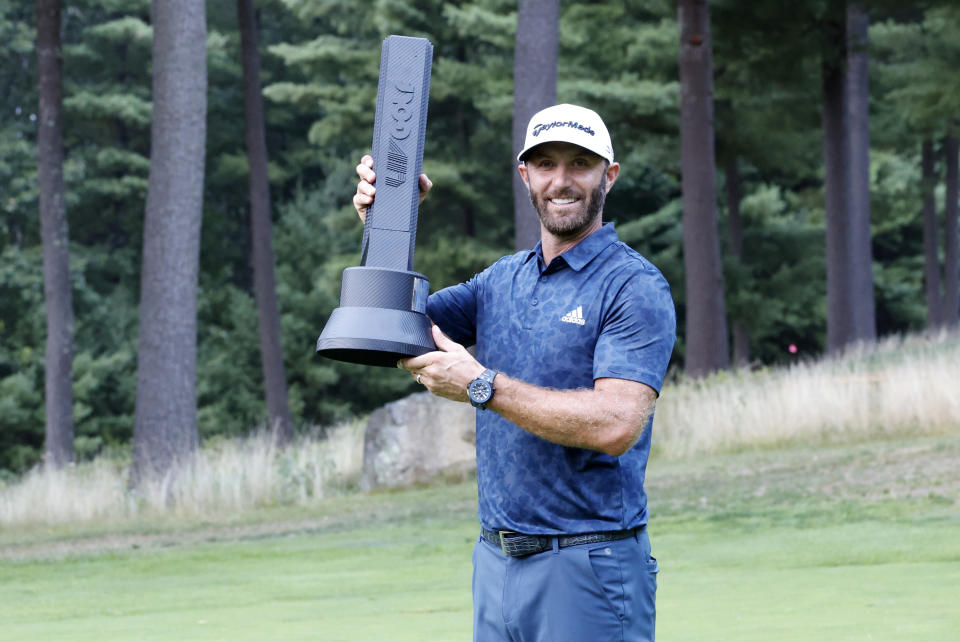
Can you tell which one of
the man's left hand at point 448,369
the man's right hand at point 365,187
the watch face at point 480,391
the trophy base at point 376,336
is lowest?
the watch face at point 480,391

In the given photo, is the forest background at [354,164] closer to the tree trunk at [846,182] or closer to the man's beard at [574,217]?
the tree trunk at [846,182]

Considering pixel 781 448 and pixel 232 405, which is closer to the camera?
pixel 781 448

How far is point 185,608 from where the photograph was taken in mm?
8516

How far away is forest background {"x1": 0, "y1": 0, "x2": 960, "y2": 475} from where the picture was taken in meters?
28.8

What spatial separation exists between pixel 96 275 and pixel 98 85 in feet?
17.2

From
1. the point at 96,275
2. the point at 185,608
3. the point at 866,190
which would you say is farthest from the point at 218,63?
the point at 185,608

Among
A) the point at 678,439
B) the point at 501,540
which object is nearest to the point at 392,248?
the point at 501,540

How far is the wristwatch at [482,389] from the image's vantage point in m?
3.52

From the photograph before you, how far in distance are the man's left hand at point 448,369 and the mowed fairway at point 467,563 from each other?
3.05m

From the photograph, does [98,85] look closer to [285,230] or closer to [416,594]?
[285,230]

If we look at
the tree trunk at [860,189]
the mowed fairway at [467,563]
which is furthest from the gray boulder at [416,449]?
the tree trunk at [860,189]

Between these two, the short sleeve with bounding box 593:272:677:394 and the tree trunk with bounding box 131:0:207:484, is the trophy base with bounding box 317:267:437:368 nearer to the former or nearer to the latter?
the short sleeve with bounding box 593:272:677:394

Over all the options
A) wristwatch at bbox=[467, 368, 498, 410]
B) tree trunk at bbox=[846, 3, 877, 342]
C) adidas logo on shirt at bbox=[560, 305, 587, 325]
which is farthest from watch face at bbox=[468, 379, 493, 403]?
tree trunk at bbox=[846, 3, 877, 342]

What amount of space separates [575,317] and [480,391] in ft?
1.32
